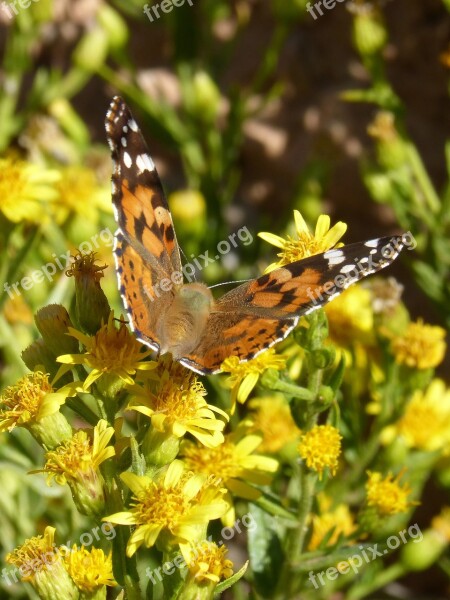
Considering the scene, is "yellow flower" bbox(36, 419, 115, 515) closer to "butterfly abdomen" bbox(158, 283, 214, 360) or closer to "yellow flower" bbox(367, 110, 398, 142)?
"butterfly abdomen" bbox(158, 283, 214, 360)

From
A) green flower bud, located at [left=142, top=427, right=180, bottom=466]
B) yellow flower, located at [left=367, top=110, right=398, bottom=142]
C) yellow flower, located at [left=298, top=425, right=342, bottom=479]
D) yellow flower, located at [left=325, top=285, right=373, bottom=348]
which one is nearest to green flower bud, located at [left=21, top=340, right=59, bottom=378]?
green flower bud, located at [left=142, top=427, right=180, bottom=466]

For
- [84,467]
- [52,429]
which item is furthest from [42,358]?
[84,467]

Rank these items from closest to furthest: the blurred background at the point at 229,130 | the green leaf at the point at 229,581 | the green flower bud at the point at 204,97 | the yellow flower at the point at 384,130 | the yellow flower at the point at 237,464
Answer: the green leaf at the point at 229,581, the yellow flower at the point at 237,464, the blurred background at the point at 229,130, the yellow flower at the point at 384,130, the green flower bud at the point at 204,97

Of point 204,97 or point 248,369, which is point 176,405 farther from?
point 204,97

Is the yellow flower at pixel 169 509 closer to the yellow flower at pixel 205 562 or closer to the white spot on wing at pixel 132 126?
the yellow flower at pixel 205 562

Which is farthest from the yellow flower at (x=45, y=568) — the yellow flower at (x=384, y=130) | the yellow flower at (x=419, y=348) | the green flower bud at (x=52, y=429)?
the yellow flower at (x=384, y=130)

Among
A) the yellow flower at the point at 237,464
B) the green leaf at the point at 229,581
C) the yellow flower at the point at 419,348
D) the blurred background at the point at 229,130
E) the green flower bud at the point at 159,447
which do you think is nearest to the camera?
the green leaf at the point at 229,581

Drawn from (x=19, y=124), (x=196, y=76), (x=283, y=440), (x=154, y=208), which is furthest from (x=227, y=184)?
(x=154, y=208)
